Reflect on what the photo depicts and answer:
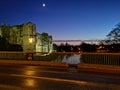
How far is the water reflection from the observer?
23.2 meters

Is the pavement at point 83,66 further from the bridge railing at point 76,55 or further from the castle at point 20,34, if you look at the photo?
the castle at point 20,34

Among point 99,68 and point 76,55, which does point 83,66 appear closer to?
point 99,68

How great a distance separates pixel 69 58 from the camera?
77.8 feet

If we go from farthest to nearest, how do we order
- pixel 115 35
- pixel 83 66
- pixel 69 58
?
pixel 115 35
pixel 69 58
pixel 83 66

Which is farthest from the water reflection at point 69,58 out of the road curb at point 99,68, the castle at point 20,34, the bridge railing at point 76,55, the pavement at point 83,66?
the castle at point 20,34

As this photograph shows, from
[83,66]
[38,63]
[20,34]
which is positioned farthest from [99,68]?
[20,34]

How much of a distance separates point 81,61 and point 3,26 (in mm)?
50007

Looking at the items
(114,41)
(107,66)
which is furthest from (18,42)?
(107,66)

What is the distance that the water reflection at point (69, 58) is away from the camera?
914 inches

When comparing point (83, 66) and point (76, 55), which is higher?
point (76, 55)

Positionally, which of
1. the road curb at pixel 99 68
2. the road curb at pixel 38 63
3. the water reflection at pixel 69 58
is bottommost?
the road curb at pixel 99 68

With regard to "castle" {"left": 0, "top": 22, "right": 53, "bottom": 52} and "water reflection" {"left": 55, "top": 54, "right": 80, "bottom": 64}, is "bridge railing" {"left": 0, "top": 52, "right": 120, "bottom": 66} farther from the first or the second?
"castle" {"left": 0, "top": 22, "right": 53, "bottom": 52}

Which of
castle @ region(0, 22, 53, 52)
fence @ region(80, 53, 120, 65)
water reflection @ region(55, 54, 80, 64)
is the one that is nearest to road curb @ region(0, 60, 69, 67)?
water reflection @ region(55, 54, 80, 64)

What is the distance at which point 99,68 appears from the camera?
21062mm
